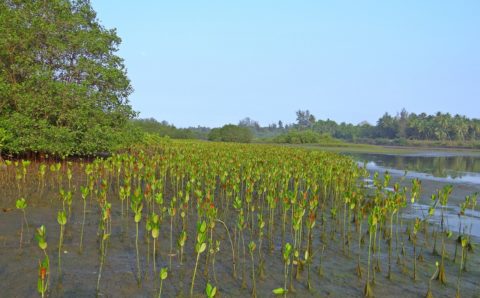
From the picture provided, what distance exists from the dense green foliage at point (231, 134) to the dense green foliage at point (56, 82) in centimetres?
5029

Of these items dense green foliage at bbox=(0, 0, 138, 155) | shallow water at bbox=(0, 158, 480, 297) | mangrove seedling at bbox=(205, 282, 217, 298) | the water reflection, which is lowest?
the water reflection

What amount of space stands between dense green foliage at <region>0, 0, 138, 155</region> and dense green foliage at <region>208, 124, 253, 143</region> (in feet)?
165

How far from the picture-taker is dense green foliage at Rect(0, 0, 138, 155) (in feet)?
53.6

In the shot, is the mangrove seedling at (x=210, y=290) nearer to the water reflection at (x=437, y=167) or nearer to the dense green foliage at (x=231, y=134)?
the water reflection at (x=437, y=167)

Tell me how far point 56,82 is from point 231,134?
53.6 m

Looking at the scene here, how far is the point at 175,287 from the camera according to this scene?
5.42 metres

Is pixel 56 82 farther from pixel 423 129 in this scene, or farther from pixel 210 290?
pixel 423 129

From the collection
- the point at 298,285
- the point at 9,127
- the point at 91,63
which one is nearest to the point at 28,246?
the point at 298,285

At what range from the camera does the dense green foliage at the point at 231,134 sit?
69812 millimetres

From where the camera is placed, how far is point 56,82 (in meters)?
16.8

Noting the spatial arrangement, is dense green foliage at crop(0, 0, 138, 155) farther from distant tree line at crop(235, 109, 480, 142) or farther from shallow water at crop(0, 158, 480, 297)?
distant tree line at crop(235, 109, 480, 142)

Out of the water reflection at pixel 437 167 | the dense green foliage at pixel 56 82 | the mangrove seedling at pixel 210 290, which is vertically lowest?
the water reflection at pixel 437 167

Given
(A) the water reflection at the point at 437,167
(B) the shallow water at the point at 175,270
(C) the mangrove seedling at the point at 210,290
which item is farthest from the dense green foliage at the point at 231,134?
(C) the mangrove seedling at the point at 210,290

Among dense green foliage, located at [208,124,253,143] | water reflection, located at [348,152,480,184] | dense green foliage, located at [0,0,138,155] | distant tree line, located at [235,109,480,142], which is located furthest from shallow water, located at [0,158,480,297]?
distant tree line, located at [235,109,480,142]
